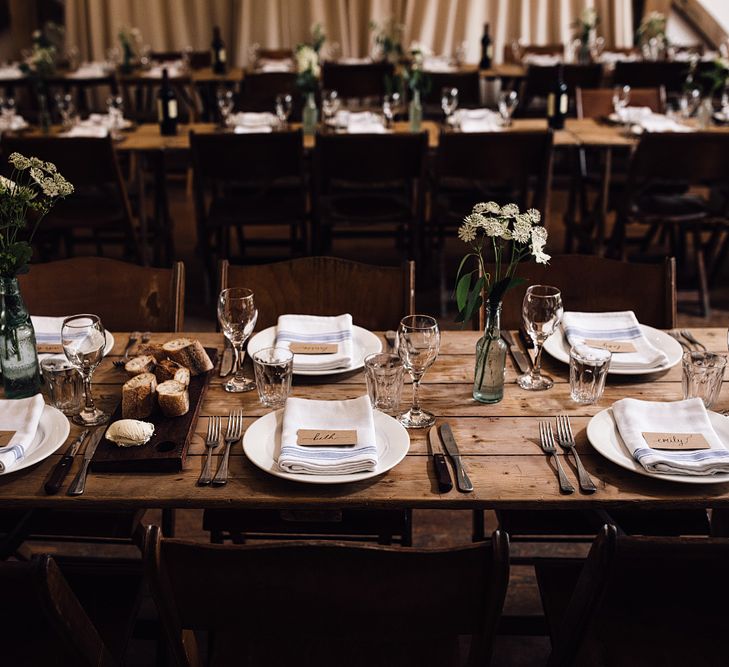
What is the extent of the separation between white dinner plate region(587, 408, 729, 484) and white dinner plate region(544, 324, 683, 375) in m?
0.19

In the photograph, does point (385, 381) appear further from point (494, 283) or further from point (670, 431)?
point (670, 431)

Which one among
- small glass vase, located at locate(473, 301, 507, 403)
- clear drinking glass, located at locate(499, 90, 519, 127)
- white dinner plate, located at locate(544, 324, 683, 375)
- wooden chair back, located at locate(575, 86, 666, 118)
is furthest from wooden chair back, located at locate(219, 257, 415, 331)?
wooden chair back, located at locate(575, 86, 666, 118)

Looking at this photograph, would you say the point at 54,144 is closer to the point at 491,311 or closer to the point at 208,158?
the point at 208,158

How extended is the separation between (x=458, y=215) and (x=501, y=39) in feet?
13.0

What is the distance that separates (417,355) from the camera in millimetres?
1700

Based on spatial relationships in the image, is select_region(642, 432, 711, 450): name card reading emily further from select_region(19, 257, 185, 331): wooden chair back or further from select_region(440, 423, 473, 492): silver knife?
select_region(19, 257, 185, 331): wooden chair back

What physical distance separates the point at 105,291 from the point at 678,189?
3016 millimetres

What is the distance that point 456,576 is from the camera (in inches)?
45.0

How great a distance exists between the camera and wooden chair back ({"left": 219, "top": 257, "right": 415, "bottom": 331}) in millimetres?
2295

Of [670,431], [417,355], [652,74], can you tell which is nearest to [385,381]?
[417,355]

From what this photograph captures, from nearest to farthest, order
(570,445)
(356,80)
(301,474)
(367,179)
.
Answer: (301,474), (570,445), (367,179), (356,80)

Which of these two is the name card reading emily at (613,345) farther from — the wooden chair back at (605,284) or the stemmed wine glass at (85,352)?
the stemmed wine glass at (85,352)

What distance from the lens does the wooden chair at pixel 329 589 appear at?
1.12 meters

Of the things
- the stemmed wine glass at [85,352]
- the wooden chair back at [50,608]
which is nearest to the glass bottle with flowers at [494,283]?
the stemmed wine glass at [85,352]
